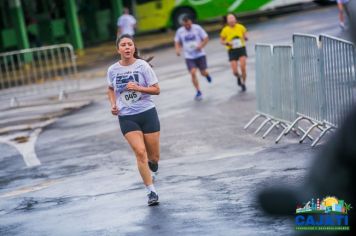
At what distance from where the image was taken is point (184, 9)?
36.9 meters

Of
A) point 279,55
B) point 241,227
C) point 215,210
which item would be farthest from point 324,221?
point 279,55

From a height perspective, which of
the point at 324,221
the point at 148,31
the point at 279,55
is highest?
the point at 324,221

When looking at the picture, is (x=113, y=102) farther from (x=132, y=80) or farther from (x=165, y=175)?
(x=165, y=175)

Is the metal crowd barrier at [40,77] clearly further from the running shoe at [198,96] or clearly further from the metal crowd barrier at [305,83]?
the metal crowd barrier at [305,83]

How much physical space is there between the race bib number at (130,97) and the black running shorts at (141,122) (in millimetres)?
156

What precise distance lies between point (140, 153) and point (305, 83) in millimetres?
3872

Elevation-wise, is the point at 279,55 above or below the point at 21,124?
above

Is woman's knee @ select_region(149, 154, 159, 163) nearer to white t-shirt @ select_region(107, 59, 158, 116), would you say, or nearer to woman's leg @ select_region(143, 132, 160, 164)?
woman's leg @ select_region(143, 132, 160, 164)

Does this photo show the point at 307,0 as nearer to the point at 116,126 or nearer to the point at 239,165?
the point at 116,126

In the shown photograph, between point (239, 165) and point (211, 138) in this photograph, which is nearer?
point (239, 165)

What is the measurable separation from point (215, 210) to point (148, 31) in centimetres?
Result: 3367

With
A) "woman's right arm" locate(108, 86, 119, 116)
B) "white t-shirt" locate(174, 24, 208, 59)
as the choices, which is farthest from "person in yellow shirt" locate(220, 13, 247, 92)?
"woman's right arm" locate(108, 86, 119, 116)

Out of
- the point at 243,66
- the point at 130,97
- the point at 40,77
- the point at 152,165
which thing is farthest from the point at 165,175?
the point at 40,77

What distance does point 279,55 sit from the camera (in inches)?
499
